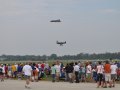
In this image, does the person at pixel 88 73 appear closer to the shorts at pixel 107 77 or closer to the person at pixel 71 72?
the person at pixel 71 72

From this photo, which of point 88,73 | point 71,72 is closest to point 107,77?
point 71,72

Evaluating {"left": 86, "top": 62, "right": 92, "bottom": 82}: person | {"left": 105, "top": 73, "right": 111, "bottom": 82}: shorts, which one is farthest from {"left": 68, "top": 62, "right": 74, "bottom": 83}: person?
{"left": 105, "top": 73, "right": 111, "bottom": 82}: shorts

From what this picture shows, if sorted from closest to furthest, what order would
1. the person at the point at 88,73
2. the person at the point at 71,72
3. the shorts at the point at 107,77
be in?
the shorts at the point at 107,77, the person at the point at 71,72, the person at the point at 88,73

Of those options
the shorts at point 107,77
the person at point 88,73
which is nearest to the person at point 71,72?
the person at point 88,73

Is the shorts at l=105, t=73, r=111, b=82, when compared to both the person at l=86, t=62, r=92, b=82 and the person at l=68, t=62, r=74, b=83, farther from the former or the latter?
the person at l=86, t=62, r=92, b=82

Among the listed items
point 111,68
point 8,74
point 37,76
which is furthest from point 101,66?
point 8,74

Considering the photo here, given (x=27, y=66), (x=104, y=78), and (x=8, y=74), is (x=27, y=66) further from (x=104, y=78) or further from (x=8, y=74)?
(x=8, y=74)

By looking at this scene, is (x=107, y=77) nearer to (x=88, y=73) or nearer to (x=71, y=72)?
(x=71, y=72)

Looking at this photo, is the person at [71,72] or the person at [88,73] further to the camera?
the person at [88,73]

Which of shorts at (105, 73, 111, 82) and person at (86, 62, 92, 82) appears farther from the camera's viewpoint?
person at (86, 62, 92, 82)

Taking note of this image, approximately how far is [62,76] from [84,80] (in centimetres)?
221

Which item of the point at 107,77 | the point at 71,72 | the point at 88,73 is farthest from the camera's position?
the point at 88,73

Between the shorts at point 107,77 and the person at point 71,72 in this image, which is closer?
the shorts at point 107,77

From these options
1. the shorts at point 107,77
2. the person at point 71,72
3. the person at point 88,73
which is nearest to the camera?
the shorts at point 107,77
